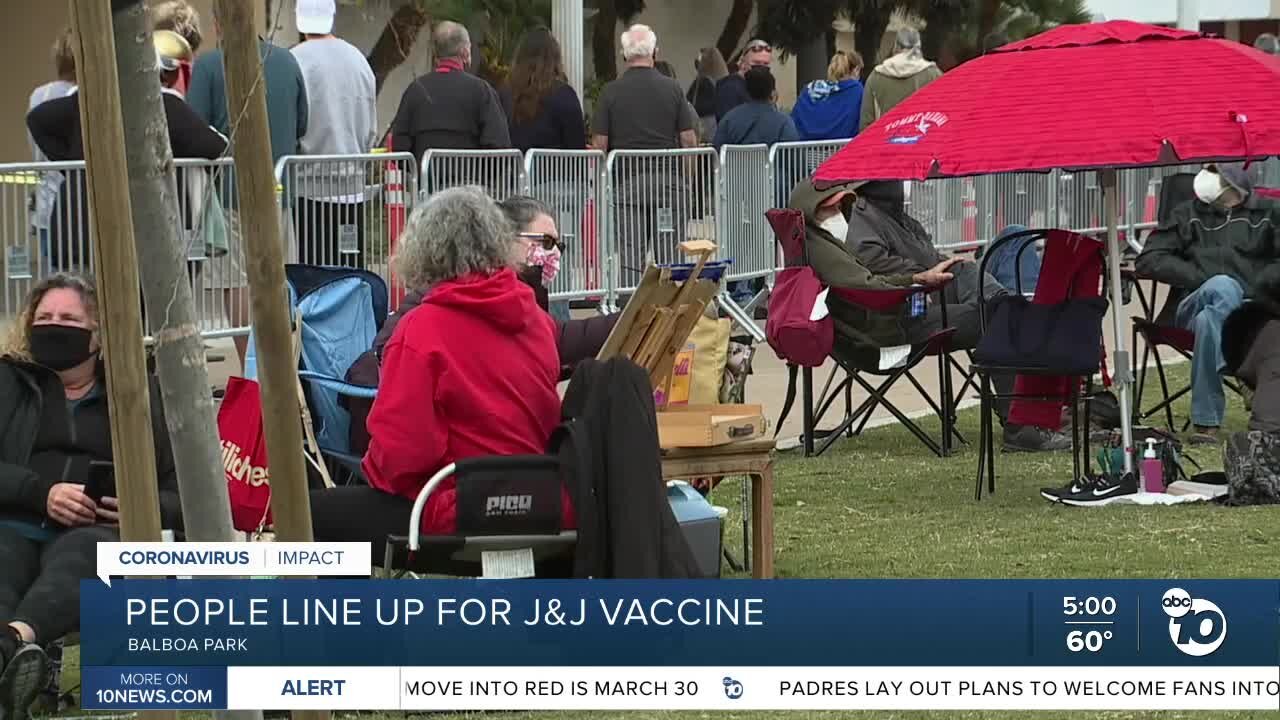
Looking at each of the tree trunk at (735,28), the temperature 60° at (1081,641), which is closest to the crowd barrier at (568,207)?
the temperature 60° at (1081,641)

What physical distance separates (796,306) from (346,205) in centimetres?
281

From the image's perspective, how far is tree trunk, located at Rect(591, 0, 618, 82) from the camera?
117 feet

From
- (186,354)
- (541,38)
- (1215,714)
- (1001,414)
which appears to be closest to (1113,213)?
(1001,414)

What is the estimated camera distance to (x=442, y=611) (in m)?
5.04

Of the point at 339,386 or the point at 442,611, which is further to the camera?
the point at 339,386

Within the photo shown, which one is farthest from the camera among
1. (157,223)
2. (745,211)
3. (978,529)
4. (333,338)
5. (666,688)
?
(745,211)

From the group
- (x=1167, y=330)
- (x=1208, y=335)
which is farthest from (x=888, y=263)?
(x=1208, y=335)

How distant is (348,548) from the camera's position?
533 cm

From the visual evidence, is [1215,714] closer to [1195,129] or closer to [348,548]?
[348,548]

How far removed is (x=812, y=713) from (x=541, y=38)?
8603 millimetres

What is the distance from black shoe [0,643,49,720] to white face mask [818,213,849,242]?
253 inches

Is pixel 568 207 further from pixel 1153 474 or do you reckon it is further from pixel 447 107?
pixel 1153 474

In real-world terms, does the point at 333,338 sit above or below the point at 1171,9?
above

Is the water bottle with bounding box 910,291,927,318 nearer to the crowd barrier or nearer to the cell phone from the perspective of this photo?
the crowd barrier
